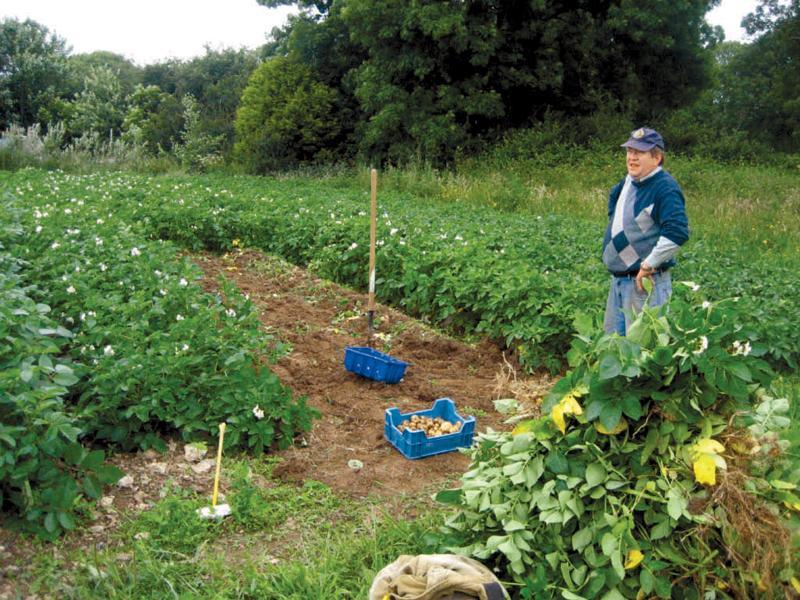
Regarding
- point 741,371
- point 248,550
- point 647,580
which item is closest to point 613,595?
point 647,580

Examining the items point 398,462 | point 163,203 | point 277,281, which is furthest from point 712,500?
point 163,203

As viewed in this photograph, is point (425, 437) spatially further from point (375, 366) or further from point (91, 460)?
point (91, 460)

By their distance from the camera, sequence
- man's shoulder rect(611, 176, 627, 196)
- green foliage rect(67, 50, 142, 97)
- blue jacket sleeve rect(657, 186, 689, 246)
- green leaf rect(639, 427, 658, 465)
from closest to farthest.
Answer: green leaf rect(639, 427, 658, 465)
blue jacket sleeve rect(657, 186, 689, 246)
man's shoulder rect(611, 176, 627, 196)
green foliage rect(67, 50, 142, 97)

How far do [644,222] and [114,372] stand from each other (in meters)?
3.35

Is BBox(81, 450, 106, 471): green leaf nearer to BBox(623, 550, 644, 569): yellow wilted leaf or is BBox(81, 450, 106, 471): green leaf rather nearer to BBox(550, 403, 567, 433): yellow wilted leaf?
BBox(550, 403, 567, 433): yellow wilted leaf

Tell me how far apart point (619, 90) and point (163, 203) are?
57.9 ft

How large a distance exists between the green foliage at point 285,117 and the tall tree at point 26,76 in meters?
9.45

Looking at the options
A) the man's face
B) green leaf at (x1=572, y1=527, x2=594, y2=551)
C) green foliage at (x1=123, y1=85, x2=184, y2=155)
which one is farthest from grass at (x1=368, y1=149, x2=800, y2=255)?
green foliage at (x1=123, y1=85, x2=184, y2=155)

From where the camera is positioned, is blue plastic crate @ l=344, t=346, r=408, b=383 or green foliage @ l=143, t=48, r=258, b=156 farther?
green foliage @ l=143, t=48, r=258, b=156

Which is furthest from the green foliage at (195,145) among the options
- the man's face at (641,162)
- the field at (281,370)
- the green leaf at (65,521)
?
the green leaf at (65,521)

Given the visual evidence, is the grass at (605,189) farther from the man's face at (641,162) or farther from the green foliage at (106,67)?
the green foliage at (106,67)

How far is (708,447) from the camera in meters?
2.61

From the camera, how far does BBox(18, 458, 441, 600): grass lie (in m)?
3.04

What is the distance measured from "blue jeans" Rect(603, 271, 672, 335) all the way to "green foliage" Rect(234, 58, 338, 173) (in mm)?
20617
